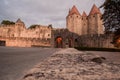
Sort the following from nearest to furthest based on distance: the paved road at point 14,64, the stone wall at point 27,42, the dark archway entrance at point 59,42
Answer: the paved road at point 14,64 → the dark archway entrance at point 59,42 → the stone wall at point 27,42

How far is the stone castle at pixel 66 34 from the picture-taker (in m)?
40.0

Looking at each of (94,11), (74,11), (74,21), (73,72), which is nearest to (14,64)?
(73,72)

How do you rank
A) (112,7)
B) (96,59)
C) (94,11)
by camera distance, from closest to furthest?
(96,59) → (112,7) → (94,11)

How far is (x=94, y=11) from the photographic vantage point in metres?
61.6

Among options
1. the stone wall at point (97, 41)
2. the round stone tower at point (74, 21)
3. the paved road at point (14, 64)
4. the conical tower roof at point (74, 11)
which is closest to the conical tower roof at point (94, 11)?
the round stone tower at point (74, 21)

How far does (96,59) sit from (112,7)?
17.1 m

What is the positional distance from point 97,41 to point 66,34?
26.8 ft

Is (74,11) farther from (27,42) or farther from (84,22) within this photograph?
(27,42)

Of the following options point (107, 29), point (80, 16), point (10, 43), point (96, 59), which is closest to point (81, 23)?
point (80, 16)

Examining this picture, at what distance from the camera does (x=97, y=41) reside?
41.1 metres

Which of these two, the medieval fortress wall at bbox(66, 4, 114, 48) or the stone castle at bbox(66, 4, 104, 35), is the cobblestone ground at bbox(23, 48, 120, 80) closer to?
the medieval fortress wall at bbox(66, 4, 114, 48)

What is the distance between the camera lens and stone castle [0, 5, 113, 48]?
4000 centimetres

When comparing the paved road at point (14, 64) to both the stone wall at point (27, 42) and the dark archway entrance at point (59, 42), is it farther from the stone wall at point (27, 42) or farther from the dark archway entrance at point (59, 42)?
the stone wall at point (27, 42)

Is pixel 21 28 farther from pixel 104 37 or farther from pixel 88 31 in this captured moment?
pixel 104 37
